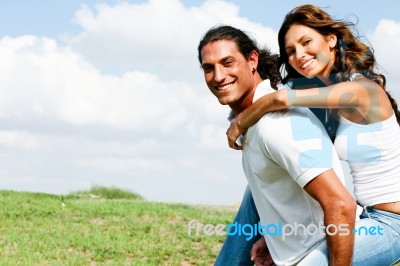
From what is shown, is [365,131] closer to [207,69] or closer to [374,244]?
[374,244]

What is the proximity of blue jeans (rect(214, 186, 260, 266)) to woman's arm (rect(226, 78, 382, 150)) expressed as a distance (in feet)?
1.13

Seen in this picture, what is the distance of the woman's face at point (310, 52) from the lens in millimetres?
3357

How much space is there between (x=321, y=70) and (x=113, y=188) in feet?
34.1

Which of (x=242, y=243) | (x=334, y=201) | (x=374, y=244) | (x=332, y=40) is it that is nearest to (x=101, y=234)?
(x=242, y=243)

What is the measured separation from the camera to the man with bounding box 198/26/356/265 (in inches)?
98.6

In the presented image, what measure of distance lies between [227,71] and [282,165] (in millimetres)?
657

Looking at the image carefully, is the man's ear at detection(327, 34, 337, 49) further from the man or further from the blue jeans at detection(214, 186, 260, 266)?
the blue jeans at detection(214, 186, 260, 266)

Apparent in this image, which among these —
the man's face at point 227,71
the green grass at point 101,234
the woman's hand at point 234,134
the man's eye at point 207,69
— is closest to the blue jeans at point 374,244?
A: the woman's hand at point 234,134

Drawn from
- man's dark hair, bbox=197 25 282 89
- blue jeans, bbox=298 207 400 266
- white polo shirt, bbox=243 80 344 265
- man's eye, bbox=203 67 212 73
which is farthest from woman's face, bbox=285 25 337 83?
blue jeans, bbox=298 207 400 266

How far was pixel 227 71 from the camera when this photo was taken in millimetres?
3043

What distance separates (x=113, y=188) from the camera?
44.0 feet

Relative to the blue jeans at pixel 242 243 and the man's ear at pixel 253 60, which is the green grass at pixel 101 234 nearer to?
the blue jeans at pixel 242 243

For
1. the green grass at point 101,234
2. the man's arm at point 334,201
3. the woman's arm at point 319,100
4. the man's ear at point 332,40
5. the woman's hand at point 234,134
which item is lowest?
the green grass at point 101,234

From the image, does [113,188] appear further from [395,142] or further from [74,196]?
[395,142]
